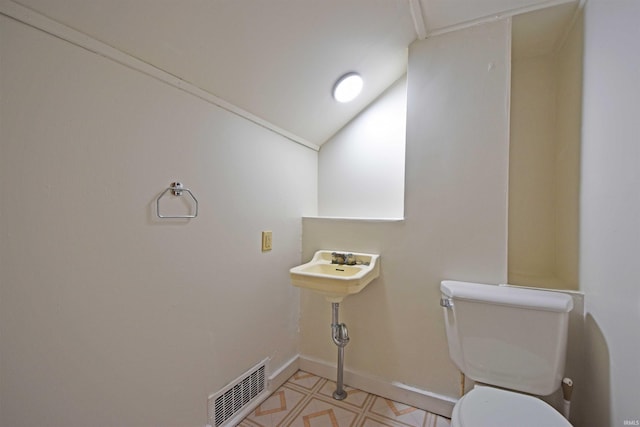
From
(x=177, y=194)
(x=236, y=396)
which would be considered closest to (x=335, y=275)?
(x=236, y=396)

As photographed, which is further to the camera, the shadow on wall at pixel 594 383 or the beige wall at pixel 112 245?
the shadow on wall at pixel 594 383

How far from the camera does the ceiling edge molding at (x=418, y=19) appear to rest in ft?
4.23

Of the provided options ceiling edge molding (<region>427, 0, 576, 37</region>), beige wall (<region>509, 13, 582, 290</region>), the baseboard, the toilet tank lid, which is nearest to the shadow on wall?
the toilet tank lid

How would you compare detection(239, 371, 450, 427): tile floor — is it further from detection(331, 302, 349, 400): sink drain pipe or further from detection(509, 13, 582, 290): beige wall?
detection(509, 13, 582, 290): beige wall

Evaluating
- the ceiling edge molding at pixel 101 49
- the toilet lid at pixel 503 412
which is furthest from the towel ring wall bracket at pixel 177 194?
the toilet lid at pixel 503 412

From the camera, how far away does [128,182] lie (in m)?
0.94

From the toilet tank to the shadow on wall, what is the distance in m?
0.10

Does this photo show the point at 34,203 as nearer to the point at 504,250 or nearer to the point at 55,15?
the point at 55,15

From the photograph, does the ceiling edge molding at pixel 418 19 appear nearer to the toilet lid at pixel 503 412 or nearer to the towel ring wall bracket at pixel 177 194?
the towel ring wall bracket at pixel 177 194

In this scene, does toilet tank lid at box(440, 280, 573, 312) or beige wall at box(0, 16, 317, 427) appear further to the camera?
toilet tank lid at box(440, 280, 573, 312)

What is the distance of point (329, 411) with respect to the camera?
1485 mm

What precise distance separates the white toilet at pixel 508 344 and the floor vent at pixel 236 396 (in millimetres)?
→ 1032

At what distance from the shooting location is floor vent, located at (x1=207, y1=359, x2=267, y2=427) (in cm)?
126

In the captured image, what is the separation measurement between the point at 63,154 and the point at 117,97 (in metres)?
0.26
